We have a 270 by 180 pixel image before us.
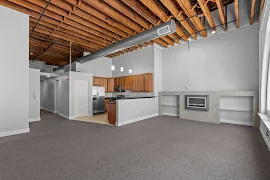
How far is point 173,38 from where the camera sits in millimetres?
6387

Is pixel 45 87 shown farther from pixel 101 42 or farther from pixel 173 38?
pixel 173 38

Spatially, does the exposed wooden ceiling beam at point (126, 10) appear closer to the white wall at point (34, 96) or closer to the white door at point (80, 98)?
the white door at point (80, 98)

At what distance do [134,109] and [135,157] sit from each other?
3323 millimetres

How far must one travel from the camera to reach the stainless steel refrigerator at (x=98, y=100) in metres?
7.81

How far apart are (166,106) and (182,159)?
4.90 m

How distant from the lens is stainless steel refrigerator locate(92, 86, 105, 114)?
781cm

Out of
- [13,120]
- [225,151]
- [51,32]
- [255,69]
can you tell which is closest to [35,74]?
[51,32]

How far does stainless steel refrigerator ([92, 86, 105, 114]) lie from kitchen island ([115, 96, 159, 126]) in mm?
2777

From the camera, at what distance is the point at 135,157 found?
8.52 ft

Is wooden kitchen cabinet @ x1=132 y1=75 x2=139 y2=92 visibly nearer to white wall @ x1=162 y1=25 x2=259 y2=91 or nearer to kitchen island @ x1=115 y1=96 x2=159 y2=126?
kitchen island @ x1=115 y1=96 x2=159 y2=126

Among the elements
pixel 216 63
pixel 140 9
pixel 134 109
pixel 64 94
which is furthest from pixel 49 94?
pixel 216 63

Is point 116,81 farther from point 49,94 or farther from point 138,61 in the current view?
point 49,94

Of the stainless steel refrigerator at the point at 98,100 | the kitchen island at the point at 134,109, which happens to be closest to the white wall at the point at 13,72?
the kitchen island at the point at 134,109

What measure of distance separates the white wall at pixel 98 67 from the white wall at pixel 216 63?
3878 millimetres
